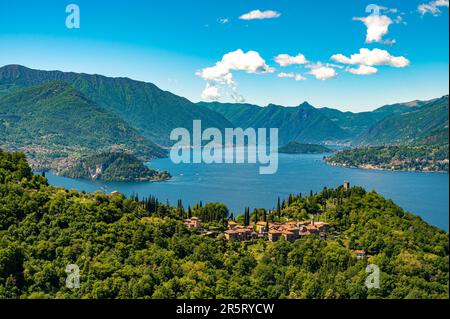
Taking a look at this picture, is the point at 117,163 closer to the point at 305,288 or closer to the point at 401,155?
the point at 401,155

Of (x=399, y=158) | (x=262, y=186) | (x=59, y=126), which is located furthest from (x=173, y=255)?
(x=59, y=126)

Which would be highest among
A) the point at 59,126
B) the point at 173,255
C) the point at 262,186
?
the point at 59,126

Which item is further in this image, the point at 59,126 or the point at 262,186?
the point at 59,126

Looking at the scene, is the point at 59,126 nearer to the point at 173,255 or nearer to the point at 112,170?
the point at 112,170

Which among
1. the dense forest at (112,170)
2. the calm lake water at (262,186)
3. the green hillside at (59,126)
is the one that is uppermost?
the green hillside at (59,126)

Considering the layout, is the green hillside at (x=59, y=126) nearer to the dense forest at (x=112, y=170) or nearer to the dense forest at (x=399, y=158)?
the dense forest at (x=112, y=170)

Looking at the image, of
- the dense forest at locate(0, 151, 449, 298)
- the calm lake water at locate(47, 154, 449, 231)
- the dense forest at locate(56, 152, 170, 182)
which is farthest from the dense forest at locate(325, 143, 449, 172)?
the dense forest at locate(0, 151, 449, 298)

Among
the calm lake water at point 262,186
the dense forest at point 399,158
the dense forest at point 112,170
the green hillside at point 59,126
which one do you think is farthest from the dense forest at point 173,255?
the green hillside at point 59,126
